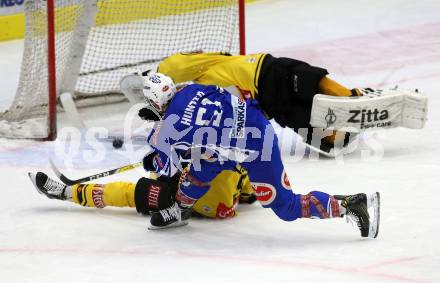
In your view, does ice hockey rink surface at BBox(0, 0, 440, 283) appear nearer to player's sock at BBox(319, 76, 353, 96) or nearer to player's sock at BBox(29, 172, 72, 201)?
player's sock at BBox(29, 172, 72, 201)

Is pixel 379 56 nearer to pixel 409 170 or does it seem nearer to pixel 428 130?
pixel 428 130

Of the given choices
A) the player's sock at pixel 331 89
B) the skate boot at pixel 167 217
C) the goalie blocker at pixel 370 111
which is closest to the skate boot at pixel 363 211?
the skate boot at pixel 167 217

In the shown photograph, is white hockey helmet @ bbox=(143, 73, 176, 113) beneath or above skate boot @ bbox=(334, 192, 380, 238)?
above

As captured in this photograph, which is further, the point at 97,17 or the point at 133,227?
the point at 97,17

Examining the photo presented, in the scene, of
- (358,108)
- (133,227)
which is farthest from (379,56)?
(133,227)

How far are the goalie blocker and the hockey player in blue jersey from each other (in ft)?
3.97

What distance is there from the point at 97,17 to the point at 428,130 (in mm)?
2314

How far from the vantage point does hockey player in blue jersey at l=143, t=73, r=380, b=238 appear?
424 centimetres

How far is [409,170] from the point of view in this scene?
5.32 meters

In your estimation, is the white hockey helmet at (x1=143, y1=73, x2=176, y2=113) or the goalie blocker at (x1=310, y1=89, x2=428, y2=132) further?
the goalie blocker at (x1=310, y1=89, x2=428, y2=132)

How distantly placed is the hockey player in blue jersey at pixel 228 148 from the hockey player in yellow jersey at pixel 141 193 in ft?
0.66

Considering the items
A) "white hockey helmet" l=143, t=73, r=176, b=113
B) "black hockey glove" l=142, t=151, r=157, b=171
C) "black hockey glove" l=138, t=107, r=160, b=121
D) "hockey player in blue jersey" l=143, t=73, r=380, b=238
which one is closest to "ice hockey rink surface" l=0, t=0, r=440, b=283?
"hockey player in blue jersey" l=143, t=73, r=380, b=238

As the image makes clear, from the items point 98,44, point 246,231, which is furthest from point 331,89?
point 98,44

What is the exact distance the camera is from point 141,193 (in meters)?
4.66
